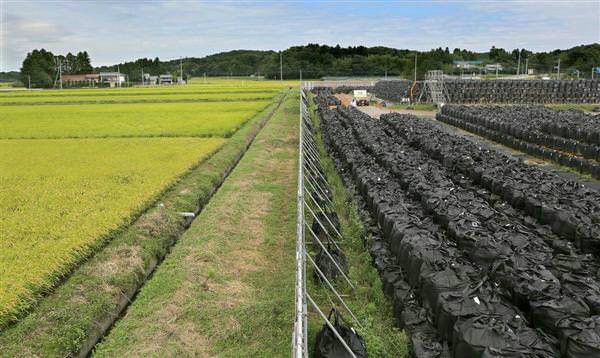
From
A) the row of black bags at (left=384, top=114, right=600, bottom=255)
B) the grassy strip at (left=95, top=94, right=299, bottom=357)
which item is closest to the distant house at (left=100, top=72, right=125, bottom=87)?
the row of black bags at (left=384, top=114, right=600, bottom=255)

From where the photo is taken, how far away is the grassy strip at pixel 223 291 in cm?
569

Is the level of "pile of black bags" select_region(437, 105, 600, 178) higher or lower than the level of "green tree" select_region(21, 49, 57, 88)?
lower

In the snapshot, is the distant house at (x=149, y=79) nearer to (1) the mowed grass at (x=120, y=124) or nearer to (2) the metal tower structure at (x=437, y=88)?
(1) the mowed grass at (x=120, y=124)

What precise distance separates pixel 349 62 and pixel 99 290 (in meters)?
105

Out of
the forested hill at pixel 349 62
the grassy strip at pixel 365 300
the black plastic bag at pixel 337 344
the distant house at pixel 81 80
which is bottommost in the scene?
the grassy strip at pixel 365 300

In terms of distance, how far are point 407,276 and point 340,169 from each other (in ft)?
25.7

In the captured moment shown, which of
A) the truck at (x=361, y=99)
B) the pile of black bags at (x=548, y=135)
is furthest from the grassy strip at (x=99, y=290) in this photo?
the truck at (x=361, y=99)

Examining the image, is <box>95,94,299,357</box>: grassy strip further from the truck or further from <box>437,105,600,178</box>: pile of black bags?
the truck

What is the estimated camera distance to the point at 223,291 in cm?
696

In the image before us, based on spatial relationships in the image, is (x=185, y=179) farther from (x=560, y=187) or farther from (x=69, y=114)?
(x=69, y=114)

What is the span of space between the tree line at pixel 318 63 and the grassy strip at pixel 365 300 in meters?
67.6

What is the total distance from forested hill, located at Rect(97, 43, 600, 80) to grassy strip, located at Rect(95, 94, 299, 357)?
6838 centimetres

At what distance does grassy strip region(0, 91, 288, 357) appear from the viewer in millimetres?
5570

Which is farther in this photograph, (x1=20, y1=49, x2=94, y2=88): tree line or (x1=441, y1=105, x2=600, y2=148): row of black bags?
(x1=20, y1=49, x2=94, y2=88): tree line
